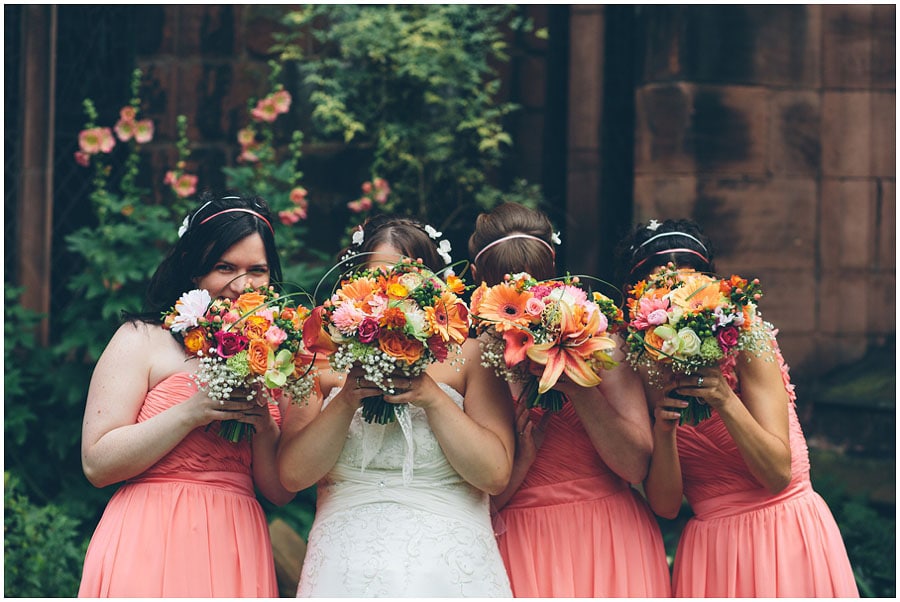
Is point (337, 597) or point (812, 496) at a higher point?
point (812, 496)

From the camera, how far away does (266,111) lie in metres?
6.96

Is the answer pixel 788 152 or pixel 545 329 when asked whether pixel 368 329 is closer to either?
pixel 545 329

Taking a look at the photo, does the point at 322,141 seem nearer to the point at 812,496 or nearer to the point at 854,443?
the point at 854,443

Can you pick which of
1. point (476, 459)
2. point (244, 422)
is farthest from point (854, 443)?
point (244, 422)

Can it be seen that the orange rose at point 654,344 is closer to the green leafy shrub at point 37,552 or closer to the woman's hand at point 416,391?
the woman's hand at point 416,391

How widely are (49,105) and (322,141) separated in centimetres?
215

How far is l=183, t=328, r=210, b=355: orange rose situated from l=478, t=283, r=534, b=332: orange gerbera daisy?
2.85 ft

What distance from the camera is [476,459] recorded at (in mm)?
3381

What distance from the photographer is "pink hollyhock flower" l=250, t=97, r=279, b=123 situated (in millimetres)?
6926

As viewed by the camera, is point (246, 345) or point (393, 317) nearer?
point (393, 317)

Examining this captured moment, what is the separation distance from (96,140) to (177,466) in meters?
4.00

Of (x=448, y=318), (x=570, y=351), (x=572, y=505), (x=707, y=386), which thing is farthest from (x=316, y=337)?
(x=707, y=386)

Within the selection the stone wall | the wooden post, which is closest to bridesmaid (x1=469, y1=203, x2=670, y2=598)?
the stone wall

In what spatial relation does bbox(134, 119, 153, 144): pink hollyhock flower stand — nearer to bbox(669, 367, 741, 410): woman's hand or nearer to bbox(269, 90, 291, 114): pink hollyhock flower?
bbox(269, 90, 291, 114): pink hollyhock flower
